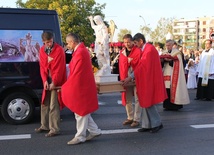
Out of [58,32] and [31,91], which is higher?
[58,32]

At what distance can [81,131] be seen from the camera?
19.5 ft

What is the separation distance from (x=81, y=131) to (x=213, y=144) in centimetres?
227

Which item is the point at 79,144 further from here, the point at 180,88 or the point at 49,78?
the point at 180,88

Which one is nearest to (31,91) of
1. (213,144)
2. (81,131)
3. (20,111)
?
(20,111)

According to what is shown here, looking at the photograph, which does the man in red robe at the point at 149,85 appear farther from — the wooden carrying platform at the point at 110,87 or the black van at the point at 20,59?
the black van at the point at 20,59

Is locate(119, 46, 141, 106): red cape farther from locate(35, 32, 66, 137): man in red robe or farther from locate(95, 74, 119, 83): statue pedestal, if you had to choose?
locate(35, 32, 66, 137): man in red robe

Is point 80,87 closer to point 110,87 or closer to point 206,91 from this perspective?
point 110,87

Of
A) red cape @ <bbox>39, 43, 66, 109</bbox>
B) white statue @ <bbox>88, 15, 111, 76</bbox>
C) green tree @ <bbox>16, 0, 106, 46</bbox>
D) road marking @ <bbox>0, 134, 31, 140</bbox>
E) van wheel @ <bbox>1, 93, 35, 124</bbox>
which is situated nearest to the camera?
red cape @ <bbox>39, 43, 66, 109</bbox>

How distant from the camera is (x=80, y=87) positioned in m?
5.79

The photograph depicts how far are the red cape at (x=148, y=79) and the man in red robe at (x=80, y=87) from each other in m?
1.09

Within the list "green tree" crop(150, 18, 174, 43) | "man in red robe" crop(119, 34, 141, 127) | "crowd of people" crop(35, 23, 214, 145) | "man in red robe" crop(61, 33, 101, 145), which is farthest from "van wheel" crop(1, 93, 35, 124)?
"green tree" crop(150, 18, 174, 43)

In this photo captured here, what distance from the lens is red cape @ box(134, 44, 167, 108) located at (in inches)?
261

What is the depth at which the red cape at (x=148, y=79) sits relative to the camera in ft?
21.7

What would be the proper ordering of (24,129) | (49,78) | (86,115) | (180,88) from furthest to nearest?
(180,88)
(24,129)
(49,78)
(86,115)
